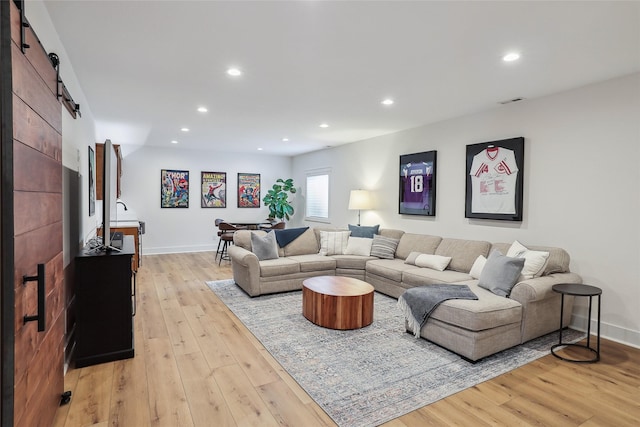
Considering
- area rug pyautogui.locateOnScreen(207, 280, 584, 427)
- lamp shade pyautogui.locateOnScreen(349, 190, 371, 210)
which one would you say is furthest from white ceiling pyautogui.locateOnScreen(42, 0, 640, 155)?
area rug pyautogui.locateOnScreen(207, 280, 584, 427)

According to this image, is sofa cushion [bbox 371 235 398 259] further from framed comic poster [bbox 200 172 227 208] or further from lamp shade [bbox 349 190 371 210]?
framed comic poster [bbox 200 172 227 208]

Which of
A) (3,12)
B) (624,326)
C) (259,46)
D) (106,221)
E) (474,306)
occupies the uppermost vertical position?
(259,46)

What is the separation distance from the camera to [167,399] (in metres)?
2.30

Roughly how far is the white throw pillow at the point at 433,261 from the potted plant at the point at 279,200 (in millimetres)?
4647

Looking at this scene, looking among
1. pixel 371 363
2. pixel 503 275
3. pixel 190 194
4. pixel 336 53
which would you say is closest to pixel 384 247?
pixel 503 275

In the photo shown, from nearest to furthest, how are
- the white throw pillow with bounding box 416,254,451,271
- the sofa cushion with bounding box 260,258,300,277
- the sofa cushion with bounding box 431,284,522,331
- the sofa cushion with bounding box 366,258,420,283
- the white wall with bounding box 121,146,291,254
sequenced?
1. the sofa cushion with bounding box 431,284,522,331
2. the white throw pillow with bounding box 416,254,451,271
3. the sofa cushion with bounding box 366,258,420,283
4. the sofa cushion with bounding box 260,258,300,277
5. the white wall with bounding box 121,146,291,254

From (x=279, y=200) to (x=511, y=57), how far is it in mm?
6448

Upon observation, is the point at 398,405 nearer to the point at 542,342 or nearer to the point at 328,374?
the point at 328,374

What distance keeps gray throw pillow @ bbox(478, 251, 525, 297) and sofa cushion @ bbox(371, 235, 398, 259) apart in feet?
6.23

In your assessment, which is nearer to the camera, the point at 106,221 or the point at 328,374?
the point at 328,374

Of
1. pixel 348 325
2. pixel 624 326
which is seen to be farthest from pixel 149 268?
pixel 624 326

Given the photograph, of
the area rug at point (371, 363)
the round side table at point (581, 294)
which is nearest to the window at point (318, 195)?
the area rug at point (371, 363)

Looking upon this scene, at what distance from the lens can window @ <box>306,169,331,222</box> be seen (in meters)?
7.93

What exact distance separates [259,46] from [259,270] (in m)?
2.83
